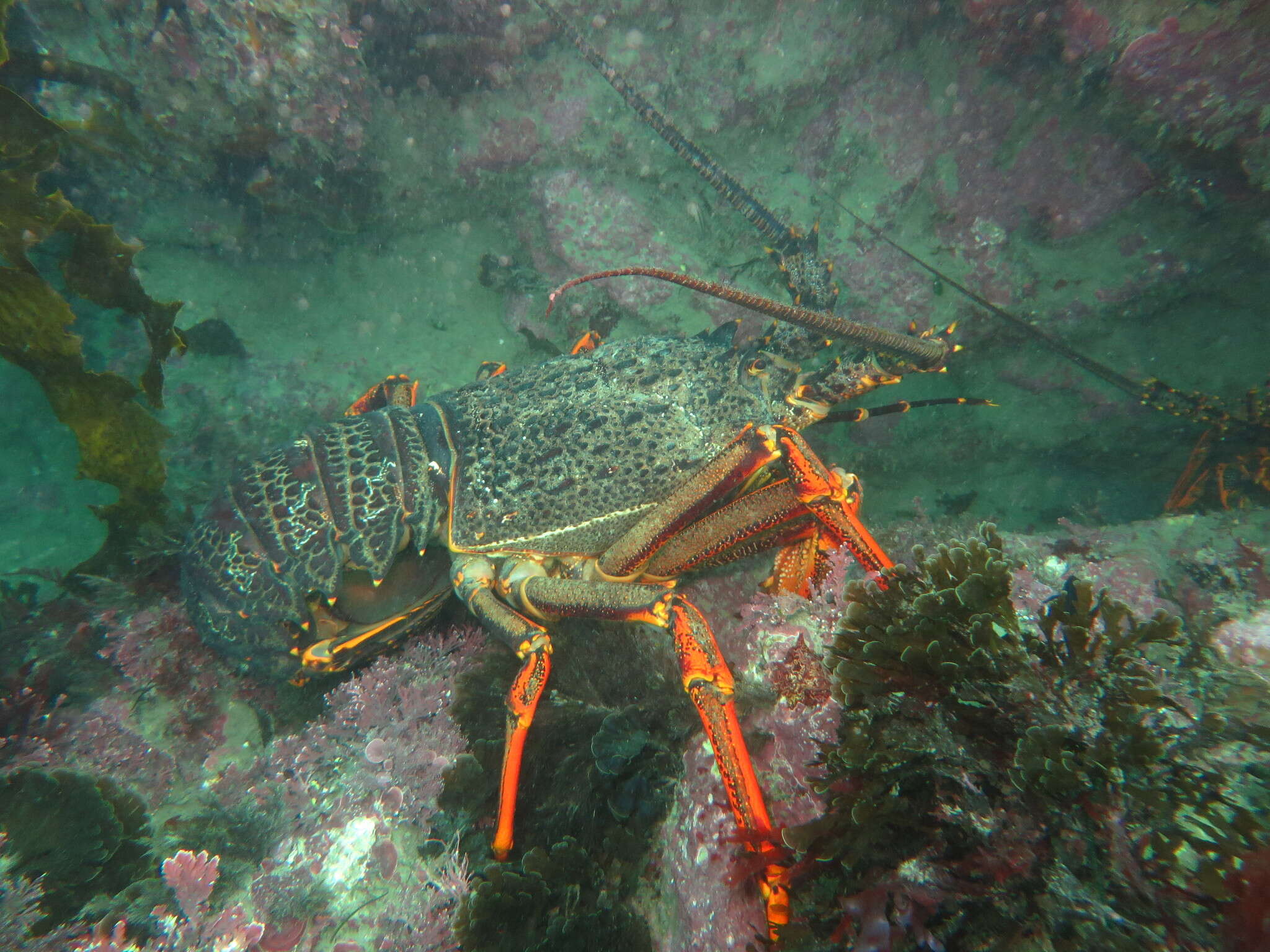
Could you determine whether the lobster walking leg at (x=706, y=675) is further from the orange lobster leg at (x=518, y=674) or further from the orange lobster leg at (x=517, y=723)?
the orange lobster leg at (x=517, y=723)

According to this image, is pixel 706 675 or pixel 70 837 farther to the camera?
pixel 70 837

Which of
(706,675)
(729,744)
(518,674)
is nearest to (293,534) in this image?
(518,674)

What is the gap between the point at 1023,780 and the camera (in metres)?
1.29

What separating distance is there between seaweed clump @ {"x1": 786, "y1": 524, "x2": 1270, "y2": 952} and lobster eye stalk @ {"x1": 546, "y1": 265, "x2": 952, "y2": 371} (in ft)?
4.52

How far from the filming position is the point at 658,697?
2.80 meters

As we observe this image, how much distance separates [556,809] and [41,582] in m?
5.72

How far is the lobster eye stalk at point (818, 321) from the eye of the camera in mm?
2301

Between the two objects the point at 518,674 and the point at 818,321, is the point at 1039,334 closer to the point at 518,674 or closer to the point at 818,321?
the point at 818,321

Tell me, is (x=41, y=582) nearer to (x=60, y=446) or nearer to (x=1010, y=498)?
(x=60, y=446)

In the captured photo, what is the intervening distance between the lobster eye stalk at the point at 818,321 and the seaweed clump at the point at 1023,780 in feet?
4.52

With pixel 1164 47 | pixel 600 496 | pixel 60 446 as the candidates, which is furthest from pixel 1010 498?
pixel 60 446

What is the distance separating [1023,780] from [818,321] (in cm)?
212

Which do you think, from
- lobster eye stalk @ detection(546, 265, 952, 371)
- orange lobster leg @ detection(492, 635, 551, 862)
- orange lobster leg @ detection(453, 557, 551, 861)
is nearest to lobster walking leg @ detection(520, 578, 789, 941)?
orange lobster leg @ detection(453, 557, 551, 861)

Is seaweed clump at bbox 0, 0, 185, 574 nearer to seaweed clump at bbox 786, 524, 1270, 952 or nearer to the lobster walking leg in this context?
the lobster walking leg
